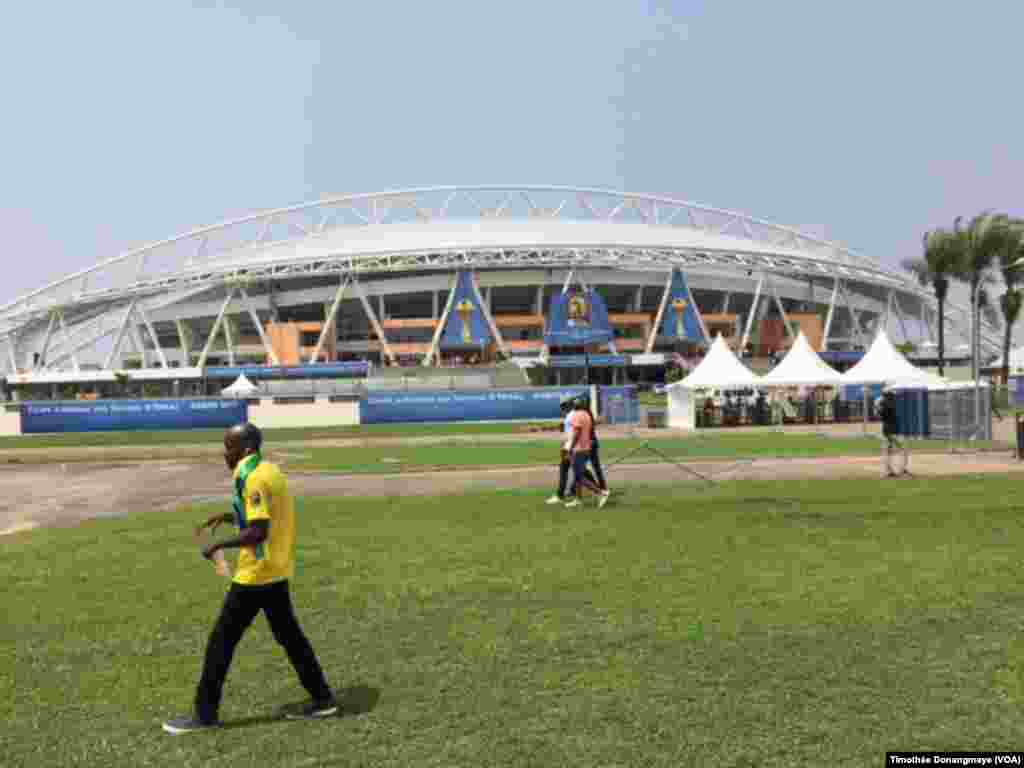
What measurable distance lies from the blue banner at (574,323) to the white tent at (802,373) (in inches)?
1573

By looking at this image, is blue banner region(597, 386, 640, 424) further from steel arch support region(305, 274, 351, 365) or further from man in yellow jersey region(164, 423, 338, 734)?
steel arch support region(305, 274, 351, 365)

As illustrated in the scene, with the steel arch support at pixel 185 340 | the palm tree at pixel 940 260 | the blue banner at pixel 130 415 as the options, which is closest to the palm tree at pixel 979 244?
the palm tree at pixel 940 260

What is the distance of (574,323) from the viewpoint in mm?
77438

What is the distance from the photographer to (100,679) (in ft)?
19.3

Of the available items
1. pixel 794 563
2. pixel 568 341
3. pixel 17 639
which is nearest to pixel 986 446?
pixel 794 563

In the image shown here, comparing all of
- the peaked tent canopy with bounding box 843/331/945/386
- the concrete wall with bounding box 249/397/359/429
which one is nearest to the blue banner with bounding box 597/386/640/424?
the peaked tent canopy with bounding box 843/331/945/386

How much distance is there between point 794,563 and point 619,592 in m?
2.09

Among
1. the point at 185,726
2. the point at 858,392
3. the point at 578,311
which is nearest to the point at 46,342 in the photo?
the point at 578,311

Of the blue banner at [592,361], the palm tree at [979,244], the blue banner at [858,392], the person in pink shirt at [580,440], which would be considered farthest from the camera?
the blue banner at [592,361]

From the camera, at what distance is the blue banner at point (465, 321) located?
79875 millimetres

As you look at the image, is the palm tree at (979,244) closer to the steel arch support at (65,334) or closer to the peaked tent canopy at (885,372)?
the peaked tent canopy at (885,372)

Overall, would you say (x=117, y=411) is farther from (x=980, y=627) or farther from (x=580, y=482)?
(x=980, y=627)

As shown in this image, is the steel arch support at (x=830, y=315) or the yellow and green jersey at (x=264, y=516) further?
the steel arch support at (x=830, y=315)

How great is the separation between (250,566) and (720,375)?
1293 inches
